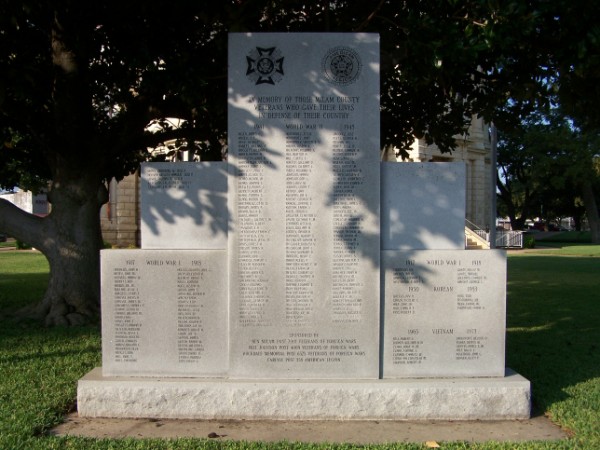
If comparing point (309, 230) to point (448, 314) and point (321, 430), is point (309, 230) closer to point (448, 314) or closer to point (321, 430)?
point (448, 314)

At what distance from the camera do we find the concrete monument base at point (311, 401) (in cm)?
533

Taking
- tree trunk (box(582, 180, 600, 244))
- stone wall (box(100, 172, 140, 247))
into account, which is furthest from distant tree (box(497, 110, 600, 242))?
stone wall (box(100, 172, 140, 247))

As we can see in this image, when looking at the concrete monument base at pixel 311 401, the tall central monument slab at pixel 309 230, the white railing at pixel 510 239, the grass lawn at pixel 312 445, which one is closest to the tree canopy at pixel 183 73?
the grass lawn at pixel 312 445

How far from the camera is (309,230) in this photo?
5633mm

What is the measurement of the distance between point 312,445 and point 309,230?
6.35ft

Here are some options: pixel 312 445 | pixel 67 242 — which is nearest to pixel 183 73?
pixel 67 242

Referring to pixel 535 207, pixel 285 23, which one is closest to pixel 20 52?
pixel 285 23

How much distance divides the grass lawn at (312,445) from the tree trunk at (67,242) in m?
0.60

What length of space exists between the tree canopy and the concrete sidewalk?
4252 mm

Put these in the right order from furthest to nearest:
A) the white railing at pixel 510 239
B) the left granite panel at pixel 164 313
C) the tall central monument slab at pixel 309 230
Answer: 1. the white railing at pixel 510 239
2. the left granite panel at pixel 164 313
3. the tall central monument slab at pixel 309 230

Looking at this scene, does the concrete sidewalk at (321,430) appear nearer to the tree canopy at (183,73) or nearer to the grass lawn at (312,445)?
the grass lawn at (312,445)

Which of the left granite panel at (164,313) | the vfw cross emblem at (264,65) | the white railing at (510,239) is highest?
the vfw cross emblem at (264,65)

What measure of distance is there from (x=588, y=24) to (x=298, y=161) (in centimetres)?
437

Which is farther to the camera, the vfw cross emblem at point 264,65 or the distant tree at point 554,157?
the distant tree at point 554,157
